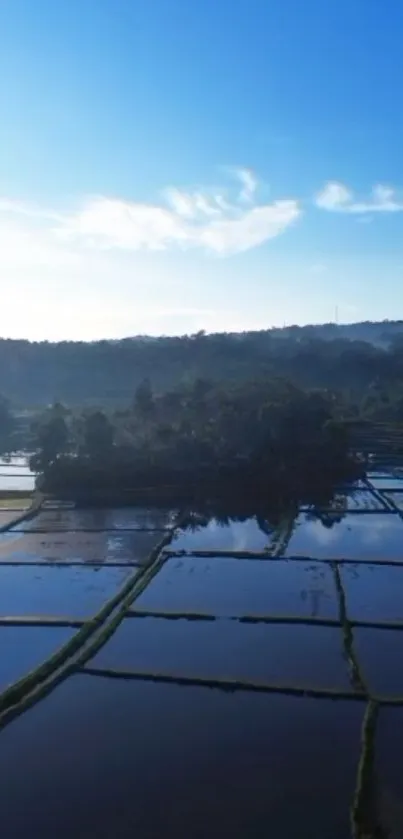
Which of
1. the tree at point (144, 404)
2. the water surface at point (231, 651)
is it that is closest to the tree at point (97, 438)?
the tree at point (144, 404)

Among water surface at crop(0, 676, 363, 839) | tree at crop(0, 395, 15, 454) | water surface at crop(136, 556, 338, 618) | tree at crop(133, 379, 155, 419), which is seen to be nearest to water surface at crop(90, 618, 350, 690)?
water surface at crop(0, 676, 363, 839)

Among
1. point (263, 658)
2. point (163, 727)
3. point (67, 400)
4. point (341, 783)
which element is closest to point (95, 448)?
point (263, 658)

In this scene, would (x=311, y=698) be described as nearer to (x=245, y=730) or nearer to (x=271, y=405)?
(x=245, y=730)

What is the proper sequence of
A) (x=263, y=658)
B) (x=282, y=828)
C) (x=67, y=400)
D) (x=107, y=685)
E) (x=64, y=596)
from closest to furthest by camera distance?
(x=282, y=828), (x=107, y=685), (x=263, y=658), (x=64, y=596), (x=67, y=400)

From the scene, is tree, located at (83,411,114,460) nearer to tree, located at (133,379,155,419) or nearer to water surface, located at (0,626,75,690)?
tree, located at (133,379,155,419)

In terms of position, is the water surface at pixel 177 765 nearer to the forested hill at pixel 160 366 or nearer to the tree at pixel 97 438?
the tree at pixel 97 438

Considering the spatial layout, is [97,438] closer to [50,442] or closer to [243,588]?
[50,442]
